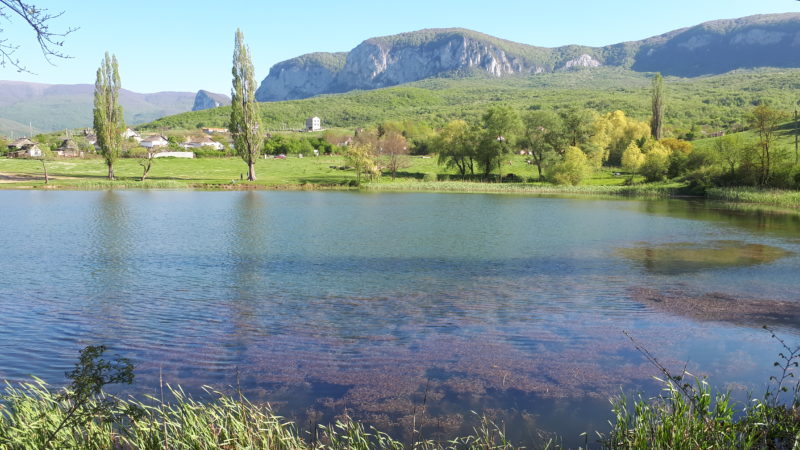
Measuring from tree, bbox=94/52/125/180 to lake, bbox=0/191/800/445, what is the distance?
43.2 m

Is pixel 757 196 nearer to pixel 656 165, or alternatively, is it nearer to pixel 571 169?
pixel 656 165

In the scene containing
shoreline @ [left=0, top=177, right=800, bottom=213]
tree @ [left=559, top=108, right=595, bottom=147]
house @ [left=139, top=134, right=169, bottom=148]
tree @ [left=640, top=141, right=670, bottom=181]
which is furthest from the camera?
house @ [left=139, top=134, right=169, bottom=148]

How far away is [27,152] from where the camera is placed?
107 metres

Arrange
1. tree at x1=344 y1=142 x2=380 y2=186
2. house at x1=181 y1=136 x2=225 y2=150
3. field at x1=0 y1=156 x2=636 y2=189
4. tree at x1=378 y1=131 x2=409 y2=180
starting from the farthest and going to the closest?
house at x1=181 y1=136 x2=225 y2=150 < tree at x1=378 y1=131 x2=409 y2=180 < tree at x1=344 y1=142 x2=380 y2=186 < field at x1=0 y1=156 x2=636 y2=189

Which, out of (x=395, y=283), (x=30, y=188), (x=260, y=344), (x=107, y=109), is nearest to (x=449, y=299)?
(x=395, y=283)

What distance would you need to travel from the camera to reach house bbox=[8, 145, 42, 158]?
9994cm

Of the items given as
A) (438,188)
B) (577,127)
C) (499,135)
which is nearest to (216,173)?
(438,188)

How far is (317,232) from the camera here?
30500mm

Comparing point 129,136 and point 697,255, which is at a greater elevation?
point 129,136

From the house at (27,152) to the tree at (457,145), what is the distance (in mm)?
72927

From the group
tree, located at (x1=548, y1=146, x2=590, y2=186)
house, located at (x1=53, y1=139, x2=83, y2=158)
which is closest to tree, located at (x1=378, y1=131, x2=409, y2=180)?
tree, located at (x1=548, y1=146, x2=590, y2=186)

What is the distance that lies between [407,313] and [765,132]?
57.3 m

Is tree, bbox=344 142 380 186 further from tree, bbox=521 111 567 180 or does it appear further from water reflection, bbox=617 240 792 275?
water reflection, bbox=617 240 792 275

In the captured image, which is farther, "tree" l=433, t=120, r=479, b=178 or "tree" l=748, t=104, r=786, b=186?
"tree" l=433, t=120, r=479, b=178
